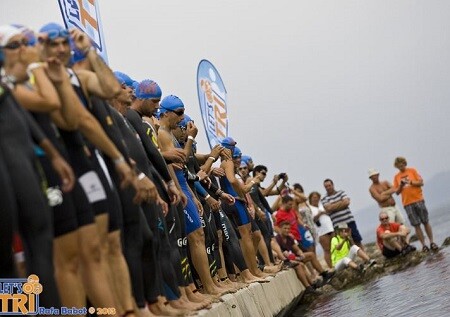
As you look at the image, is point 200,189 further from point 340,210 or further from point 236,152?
point 340,210

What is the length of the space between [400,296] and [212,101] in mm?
6293

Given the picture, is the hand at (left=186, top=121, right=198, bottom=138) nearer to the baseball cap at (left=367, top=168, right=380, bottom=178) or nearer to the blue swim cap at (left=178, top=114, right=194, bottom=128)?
the blue swim cap at (left=178, top=114, right=194, bottom=128)

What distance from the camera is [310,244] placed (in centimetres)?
2017

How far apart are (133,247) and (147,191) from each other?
15.8 inches

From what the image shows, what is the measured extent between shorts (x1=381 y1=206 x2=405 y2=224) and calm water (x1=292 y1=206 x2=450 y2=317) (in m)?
3.05

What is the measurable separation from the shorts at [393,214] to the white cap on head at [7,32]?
15469 millimetres

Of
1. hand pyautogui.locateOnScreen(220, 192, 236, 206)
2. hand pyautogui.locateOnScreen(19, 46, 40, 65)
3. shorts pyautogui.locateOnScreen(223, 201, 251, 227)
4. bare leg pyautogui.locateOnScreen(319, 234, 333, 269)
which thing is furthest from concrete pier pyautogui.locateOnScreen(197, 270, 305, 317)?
bare leg pyautogui.locateOnScreen(319, 234, 333, 269)

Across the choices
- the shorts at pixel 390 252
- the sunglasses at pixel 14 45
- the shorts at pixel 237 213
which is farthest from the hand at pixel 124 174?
the shorts at pixel 390 252

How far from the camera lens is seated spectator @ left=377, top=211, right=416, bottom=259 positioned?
764 inches

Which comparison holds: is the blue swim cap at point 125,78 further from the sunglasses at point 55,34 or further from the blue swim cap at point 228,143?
the blue swim cap at point 228,143

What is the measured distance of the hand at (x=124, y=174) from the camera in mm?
6672

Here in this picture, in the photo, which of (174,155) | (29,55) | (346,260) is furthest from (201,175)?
(346,260)

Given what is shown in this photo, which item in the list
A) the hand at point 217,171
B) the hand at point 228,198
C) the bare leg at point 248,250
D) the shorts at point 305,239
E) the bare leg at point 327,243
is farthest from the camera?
the bare leg at point 327,243

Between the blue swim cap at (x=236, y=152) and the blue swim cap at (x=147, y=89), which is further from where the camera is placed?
the blue swim cap at (x=236, y=152)
